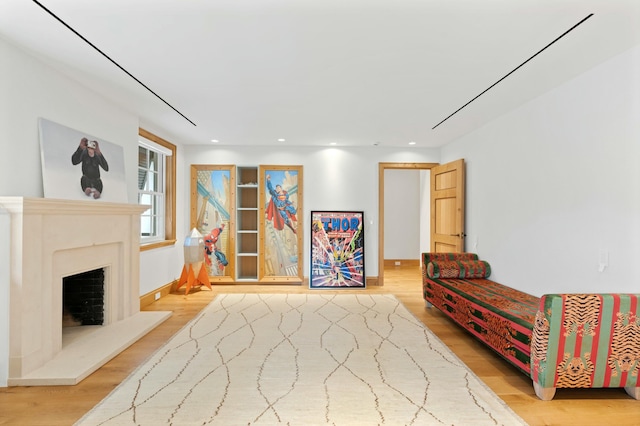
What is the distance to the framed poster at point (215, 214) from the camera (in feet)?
18.8

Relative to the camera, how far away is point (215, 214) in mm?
5742

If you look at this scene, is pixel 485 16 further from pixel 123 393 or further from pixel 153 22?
pixel 123 393

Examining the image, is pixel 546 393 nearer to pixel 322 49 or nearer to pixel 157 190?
pixel 322 49

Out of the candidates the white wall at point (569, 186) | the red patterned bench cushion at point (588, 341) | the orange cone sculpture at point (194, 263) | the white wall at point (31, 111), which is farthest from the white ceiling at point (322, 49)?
the orange cone sculpture at point (194, 263)

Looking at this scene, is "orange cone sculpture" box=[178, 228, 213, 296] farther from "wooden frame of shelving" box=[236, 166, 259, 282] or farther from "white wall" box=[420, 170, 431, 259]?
"white wall" box=[420, 170, 431, 259]

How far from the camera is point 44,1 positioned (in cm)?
189

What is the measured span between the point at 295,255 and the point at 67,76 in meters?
3.89

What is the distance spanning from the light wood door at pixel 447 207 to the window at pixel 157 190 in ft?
14.1

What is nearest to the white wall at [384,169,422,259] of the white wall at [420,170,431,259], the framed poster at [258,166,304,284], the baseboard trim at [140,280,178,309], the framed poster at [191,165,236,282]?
the white wall at [420,170,431,259]

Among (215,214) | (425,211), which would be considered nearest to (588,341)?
(215,214)

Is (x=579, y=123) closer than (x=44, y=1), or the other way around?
(x=44, y=1)

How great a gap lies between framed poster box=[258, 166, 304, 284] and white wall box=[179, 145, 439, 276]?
12 cm

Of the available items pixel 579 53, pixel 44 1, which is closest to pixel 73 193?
pixel 44 1

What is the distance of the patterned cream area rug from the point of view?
6.64 feet
